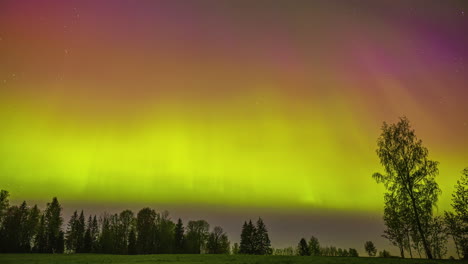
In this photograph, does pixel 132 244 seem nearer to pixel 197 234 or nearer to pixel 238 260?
pixel 197 234

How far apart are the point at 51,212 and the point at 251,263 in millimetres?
94596

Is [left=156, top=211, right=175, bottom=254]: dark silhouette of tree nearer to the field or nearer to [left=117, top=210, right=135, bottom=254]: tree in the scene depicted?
[left=117, top=210, right=135, bottom=254]: tree

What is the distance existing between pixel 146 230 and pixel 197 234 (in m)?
21.2

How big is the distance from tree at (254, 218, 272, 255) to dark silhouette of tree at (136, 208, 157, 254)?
114 feet

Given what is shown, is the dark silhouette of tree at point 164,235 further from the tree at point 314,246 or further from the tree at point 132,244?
the tree at point 314,246

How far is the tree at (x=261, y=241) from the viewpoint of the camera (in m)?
116

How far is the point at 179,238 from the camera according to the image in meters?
117

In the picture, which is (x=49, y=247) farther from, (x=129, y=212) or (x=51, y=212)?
(x=129, y=212)

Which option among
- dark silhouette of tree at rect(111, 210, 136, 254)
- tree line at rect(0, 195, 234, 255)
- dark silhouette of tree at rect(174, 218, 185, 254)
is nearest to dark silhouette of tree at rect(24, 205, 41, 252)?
tree line at rect(0, 195, 234, 255)

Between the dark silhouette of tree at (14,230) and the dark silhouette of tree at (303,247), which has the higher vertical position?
the dark silhouette of tree at (14,230)

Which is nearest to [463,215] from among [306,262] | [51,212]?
[306,262]

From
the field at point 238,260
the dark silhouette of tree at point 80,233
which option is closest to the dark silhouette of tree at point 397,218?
the field at point 238,260

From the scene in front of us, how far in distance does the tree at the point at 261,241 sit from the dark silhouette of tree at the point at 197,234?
2259 cm

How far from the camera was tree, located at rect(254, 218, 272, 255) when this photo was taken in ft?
381
